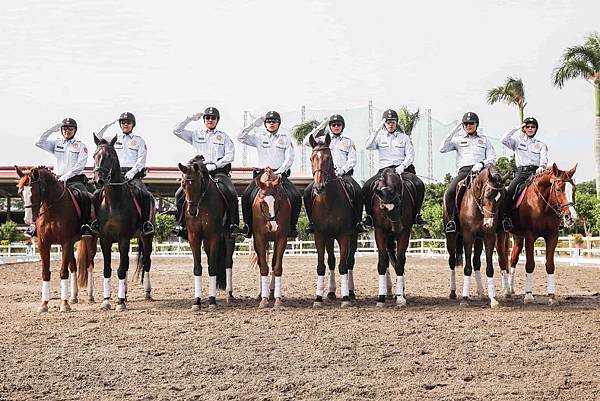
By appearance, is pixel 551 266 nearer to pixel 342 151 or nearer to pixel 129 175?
pixel 342 151

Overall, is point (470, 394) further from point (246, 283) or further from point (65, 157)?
point (246, 283)

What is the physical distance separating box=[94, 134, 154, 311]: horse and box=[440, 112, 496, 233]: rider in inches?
206

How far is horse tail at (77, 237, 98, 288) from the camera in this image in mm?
12164

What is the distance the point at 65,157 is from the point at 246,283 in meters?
6.05

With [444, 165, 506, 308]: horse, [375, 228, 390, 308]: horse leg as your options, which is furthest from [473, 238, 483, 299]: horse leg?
[375, 228, 390, 308]: horse leg

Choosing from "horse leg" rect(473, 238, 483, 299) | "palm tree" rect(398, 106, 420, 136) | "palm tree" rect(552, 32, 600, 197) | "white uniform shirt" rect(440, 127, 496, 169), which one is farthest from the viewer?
"palm tree" rect(398, 106, 420, 136)

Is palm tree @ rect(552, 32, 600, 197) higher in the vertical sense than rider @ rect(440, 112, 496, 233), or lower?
higher

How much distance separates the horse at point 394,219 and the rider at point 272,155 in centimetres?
134

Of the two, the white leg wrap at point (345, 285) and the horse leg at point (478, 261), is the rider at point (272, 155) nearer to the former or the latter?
the white leg wrap at point (345, 285)

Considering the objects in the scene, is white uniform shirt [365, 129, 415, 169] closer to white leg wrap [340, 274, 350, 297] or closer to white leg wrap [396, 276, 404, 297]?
white leg wrap [396, 276, 404, 297]

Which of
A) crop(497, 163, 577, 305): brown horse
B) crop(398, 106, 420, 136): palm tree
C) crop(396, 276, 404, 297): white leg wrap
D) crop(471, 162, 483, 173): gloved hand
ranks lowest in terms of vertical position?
crop(396, 276, 404, 297): white leg wrap

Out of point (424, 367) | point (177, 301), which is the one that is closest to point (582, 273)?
point (177, 301)

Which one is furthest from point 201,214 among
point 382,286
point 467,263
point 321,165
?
point 467,263

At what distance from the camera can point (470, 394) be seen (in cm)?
545
